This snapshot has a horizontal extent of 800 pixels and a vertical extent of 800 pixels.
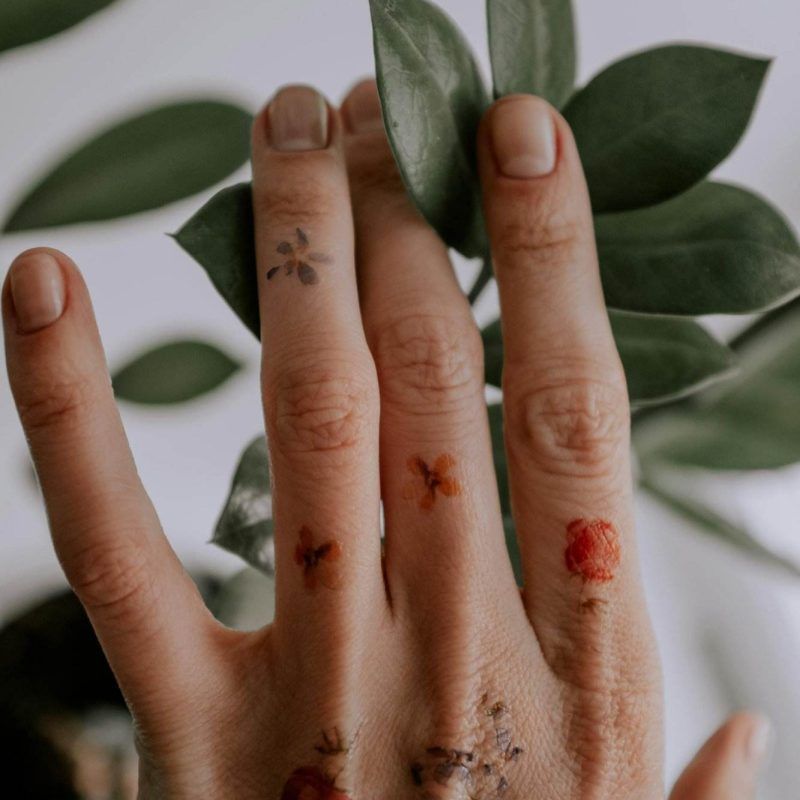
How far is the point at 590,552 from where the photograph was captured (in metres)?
0.50

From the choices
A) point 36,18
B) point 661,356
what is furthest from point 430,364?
point 36,18

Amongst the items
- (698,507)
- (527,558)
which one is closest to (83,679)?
(527,558)

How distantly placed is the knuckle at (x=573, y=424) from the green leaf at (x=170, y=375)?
329 mm

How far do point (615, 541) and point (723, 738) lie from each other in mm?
207

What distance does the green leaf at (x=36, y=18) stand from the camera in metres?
0.49

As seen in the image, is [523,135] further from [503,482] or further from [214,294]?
[214,294]

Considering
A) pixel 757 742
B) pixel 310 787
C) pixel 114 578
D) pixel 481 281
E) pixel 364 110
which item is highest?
pixel 364 110

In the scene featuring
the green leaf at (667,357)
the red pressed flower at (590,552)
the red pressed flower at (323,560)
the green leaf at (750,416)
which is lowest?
the green leaf at (750,416)

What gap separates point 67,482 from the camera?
49 centimetres

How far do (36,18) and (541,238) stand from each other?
0.30 meters

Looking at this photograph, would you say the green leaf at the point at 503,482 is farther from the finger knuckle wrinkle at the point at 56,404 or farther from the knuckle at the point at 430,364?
the finger knuckle wrinkle at the point at 56,404

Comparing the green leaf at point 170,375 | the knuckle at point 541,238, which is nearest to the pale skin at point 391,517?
the knuckle at point 541,238

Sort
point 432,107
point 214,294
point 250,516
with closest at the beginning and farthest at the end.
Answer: point 432,107 < point 250,516 < point 214,294

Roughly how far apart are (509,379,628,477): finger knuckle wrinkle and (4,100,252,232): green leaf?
276mm
